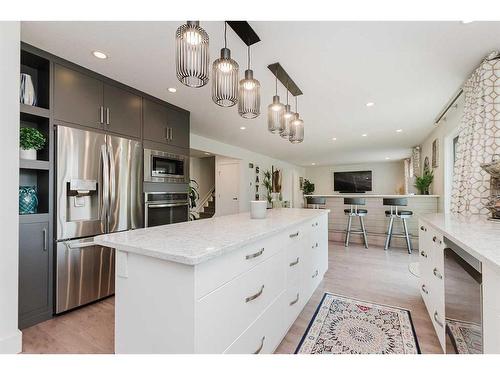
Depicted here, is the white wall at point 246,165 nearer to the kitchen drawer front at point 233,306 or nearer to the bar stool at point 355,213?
the bar stool at point 355,213

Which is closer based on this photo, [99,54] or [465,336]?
[465,336]

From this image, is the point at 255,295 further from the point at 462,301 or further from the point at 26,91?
the point at 26,91

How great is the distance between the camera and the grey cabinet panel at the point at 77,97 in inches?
81.4

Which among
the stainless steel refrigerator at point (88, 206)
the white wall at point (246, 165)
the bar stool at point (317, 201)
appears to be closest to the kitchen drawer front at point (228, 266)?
the stainless steel refrigerator at point (88, 206)

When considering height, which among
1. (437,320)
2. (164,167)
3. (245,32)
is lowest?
(437,320)

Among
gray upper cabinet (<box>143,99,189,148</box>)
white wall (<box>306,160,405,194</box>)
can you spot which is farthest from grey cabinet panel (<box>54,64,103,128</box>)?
white wall (<box>306,160,405,194</box>)

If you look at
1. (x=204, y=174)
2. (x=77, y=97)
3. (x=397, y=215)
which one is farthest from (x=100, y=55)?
(x=204, y=174)

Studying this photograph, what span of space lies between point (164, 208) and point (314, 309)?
2.11 metres

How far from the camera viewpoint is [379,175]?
9492 mm

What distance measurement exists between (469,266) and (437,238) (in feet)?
1.78

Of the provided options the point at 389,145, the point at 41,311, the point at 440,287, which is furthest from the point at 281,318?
the point at 389,145

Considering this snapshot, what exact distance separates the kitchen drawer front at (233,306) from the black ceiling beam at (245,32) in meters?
1.60

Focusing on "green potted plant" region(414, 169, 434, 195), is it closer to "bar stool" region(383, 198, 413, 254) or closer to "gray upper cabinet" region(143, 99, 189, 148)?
"bar stool" region(383, 198, 413, 254)
